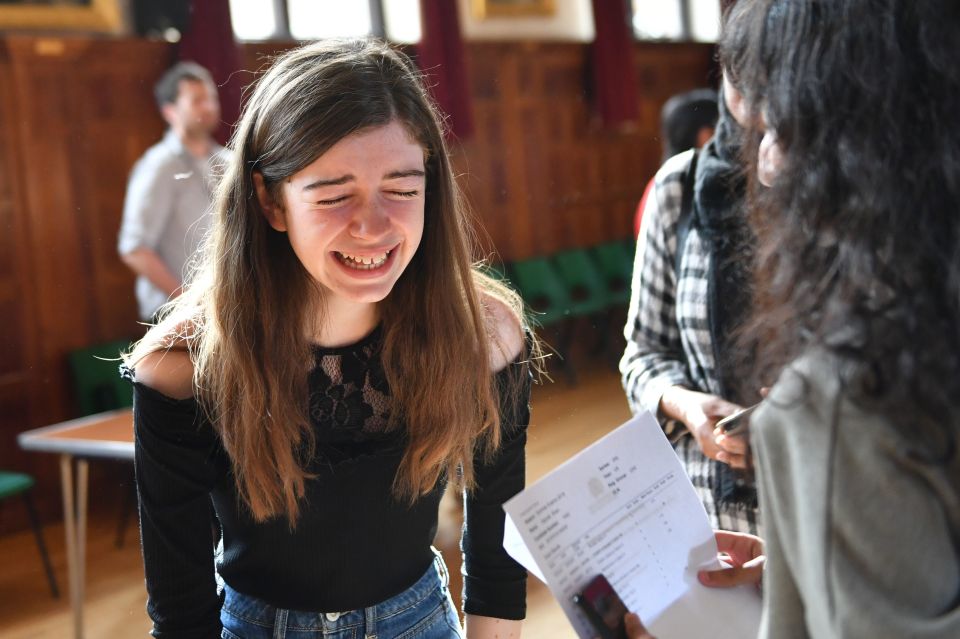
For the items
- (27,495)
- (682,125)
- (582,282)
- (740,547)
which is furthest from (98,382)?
(740,547)

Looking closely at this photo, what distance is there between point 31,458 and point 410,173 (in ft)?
12.6

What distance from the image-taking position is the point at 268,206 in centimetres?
134

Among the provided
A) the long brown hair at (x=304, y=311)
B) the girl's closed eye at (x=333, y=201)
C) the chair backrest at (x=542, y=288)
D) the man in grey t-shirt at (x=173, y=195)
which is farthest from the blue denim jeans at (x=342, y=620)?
the chair backrest at (x=542, y=288)

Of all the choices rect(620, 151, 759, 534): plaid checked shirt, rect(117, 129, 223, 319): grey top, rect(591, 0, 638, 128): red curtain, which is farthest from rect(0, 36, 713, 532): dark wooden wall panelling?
rect(620, 151, 759, 534): plaid checked shirt

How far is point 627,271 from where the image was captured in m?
6.10

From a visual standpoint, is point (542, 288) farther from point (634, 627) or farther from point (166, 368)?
point (634, 627)

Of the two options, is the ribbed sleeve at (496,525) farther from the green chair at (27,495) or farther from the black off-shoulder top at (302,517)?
the green chair at (27,495)

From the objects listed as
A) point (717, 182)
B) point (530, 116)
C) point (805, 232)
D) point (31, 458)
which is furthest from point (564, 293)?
point (805, 232)

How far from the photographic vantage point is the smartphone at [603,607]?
971mm

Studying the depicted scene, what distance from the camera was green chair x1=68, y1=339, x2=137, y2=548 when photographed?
14.8ft

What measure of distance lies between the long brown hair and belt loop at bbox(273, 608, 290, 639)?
125 millimetres

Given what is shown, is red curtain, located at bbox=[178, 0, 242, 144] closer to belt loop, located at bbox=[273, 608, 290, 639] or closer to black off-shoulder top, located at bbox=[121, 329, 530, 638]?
black off-shoulder top, located at bbox=[121, 329, 530, 638]

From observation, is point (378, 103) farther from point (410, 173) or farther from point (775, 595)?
point (775, 595)

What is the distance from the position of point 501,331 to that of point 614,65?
19.4ft
